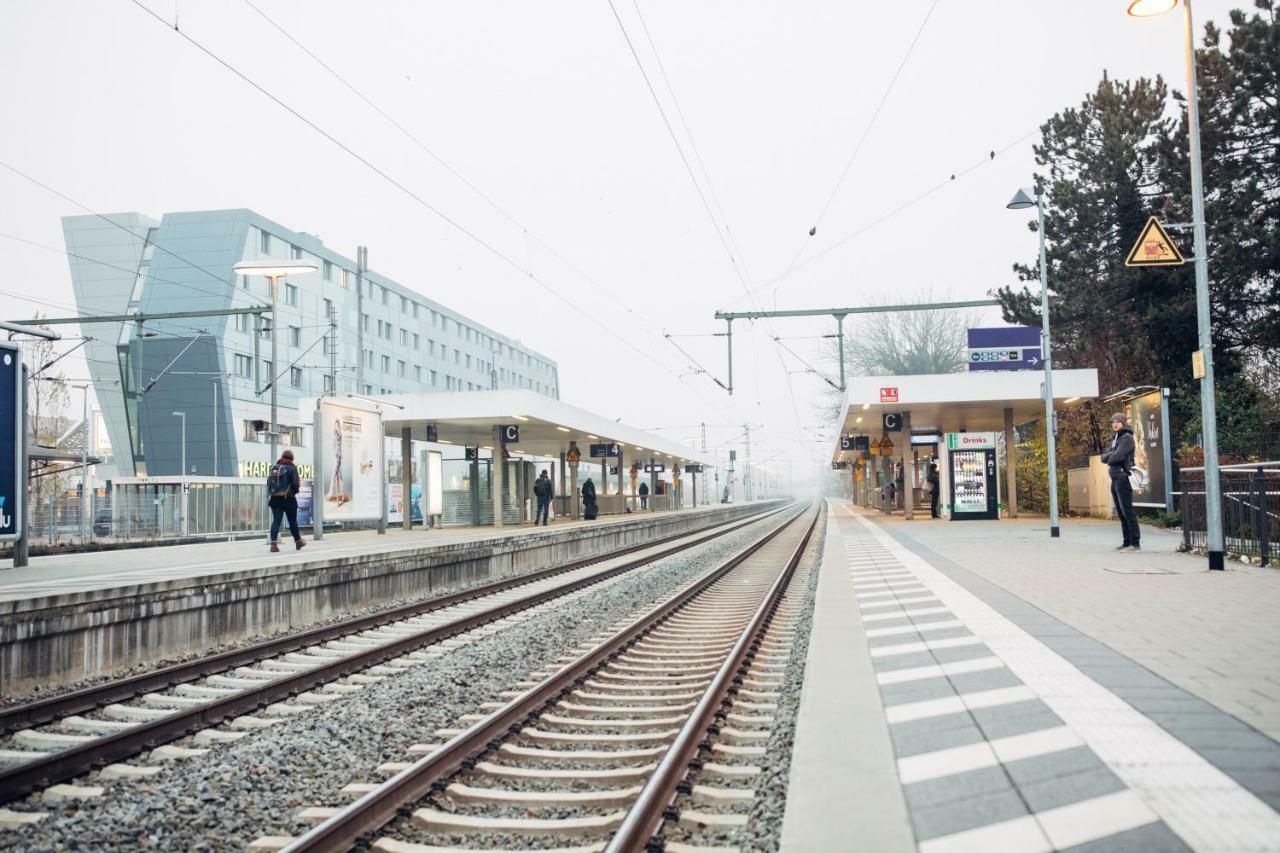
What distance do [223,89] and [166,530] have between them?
58.7 ft

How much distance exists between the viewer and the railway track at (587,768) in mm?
4148

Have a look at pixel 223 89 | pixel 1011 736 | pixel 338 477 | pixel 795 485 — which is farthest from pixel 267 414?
pixel 795 485

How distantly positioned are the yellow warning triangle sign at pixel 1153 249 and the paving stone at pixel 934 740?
362 inches

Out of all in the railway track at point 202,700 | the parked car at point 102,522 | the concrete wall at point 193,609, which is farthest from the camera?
the parked car at point 102,522

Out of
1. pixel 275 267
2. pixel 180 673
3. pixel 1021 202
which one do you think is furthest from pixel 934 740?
pixel 275 267

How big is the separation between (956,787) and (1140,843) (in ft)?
2.71

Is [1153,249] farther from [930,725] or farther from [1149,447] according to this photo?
[1149,447]

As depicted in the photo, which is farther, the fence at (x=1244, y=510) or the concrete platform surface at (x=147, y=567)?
the fence at (x=1244, y=510)

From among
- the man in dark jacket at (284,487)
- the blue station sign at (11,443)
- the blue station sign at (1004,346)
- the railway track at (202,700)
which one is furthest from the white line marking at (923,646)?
the blue station sign at (1004,346)

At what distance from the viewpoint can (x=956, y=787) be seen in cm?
395

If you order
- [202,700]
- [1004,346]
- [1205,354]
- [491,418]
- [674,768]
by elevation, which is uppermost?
[1004,346]

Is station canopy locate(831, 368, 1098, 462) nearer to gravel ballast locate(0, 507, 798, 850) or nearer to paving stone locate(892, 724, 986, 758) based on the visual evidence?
gravel ballast locate(0, 507, 798, 850)

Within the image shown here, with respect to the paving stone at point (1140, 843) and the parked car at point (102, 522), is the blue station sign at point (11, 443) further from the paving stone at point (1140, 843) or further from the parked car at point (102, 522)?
the parked car at point (102, 522)

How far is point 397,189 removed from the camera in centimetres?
1755
